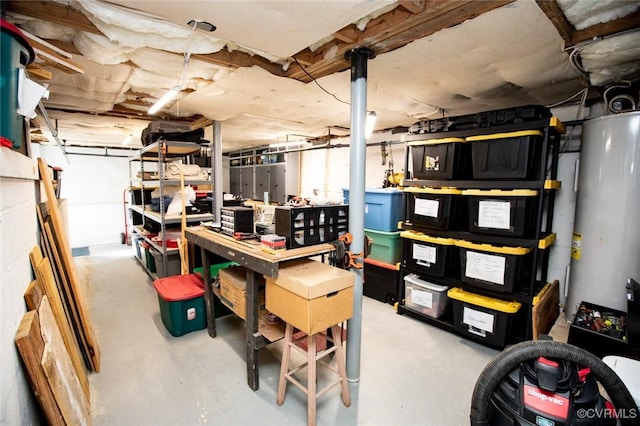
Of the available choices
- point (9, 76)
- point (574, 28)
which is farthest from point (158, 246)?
point (574, 28)

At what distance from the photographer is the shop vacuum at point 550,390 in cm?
107

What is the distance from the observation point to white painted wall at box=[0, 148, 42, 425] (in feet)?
3.24

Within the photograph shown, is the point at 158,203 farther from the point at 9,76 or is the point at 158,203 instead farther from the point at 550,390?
the point at 550,390

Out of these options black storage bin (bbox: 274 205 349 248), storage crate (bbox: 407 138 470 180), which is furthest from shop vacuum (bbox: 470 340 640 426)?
storage crate (bbox: 407 138 470 180)

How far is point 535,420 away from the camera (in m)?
1.15

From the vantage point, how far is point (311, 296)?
1532mm

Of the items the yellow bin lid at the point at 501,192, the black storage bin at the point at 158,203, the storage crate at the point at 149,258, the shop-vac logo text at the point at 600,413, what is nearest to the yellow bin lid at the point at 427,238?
the yellow bin lid at the point at 501,192

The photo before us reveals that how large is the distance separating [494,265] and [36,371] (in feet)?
9.48

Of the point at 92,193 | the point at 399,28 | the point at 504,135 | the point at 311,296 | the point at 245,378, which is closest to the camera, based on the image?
the point at 311,296

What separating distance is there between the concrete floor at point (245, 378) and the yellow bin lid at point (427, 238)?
87 centimetres

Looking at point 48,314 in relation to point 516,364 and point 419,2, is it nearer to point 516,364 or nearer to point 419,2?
point 516,364

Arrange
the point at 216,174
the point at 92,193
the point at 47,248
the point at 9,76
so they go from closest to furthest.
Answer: the point at 9,76 < the point at 47,248 < the point at 216,174 < the point at 92,193

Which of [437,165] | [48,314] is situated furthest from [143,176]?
[437,165]

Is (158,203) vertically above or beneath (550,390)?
above
